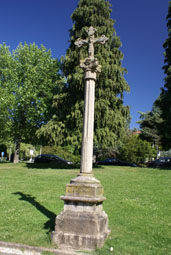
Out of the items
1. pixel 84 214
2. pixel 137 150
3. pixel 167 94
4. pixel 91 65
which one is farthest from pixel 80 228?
pixel 137 150

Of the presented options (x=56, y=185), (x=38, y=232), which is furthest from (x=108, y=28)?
(x=38, y=232)

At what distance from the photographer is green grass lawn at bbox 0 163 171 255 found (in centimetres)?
553

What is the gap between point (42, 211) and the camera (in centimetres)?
806

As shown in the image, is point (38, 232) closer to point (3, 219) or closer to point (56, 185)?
point (3, 219)

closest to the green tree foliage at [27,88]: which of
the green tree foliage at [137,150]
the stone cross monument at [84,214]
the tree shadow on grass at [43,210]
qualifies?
the tree shadow on grass at [43,210]

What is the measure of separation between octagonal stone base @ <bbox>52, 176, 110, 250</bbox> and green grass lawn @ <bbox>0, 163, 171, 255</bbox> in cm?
29

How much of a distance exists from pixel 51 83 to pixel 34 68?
7.17 feet

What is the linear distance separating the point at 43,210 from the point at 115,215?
247cm

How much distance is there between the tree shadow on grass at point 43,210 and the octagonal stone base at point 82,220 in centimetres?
83

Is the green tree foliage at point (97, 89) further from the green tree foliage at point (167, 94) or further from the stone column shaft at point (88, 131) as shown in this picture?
the stone column shaft at point (88, 131)

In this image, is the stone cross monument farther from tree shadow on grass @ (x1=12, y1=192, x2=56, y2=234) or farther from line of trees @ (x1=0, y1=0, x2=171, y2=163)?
line of trees @ (x1=0, y1=0, x2=171, y2=163)

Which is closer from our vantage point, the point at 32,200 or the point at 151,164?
the point at 32,200

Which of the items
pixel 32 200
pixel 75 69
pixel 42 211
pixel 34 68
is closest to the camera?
pixel 42 211

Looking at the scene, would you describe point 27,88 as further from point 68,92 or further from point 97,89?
point 97,89
